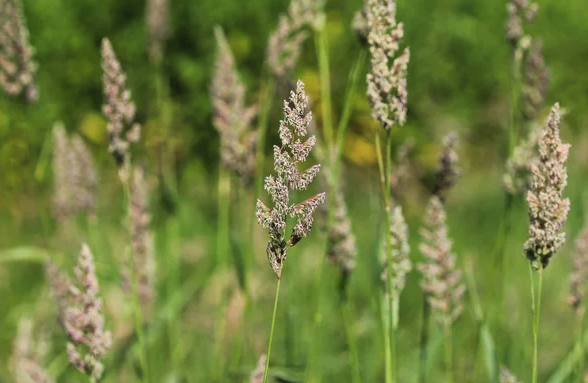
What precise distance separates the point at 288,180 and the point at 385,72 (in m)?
0.40

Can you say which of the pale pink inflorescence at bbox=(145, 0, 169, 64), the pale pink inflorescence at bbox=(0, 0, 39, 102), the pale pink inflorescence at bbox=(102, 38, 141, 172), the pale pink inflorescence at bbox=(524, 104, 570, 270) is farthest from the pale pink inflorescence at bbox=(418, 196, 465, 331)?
the pale pink inflorescence at bbox=(145, 0, 169, 64)

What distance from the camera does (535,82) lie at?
2246 mm

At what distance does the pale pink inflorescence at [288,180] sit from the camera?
1203 mm

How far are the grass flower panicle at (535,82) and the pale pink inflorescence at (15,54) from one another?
4.95 ft

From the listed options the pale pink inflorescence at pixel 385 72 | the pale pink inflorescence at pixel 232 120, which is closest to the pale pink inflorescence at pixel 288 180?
the pale pink inflorescence at pixel 385 72

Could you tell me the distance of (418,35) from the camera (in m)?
6.49

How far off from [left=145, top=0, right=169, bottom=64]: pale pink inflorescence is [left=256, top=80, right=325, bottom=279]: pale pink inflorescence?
2.12 m

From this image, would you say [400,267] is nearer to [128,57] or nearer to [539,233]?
[539,233]

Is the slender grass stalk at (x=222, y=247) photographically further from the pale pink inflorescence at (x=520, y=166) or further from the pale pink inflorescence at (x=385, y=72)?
the pale pink inflorescence at (x=385, y=72)

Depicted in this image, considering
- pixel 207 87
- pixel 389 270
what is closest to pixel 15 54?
pixel 389 270

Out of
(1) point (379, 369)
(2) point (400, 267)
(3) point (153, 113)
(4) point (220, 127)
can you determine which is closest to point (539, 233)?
(2) point (400, 267)

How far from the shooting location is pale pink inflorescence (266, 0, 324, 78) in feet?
7.34

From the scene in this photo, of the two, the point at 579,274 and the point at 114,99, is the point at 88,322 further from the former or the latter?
the point at 579,274

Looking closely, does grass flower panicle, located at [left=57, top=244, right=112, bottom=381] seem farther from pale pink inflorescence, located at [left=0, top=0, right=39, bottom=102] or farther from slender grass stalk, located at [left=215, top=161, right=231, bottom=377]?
slender grass stalk, located at [left=215, top=161, right=231, bottom=377]
